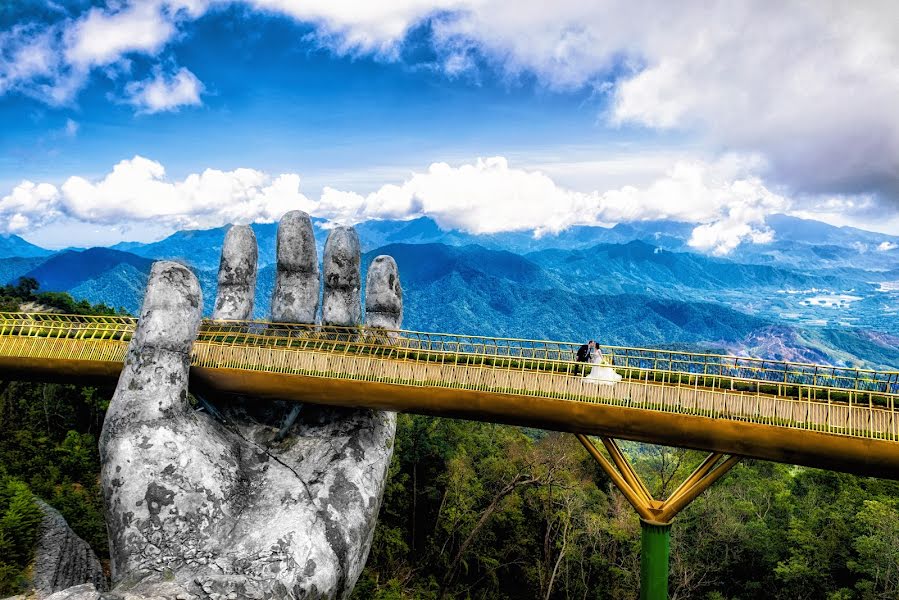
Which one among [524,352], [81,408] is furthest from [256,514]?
[81,408]

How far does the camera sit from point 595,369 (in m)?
11.7

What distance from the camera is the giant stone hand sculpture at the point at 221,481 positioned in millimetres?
9641

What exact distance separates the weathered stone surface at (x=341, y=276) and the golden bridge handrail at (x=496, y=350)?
0.67m

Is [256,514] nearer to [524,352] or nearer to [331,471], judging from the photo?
[331,471]

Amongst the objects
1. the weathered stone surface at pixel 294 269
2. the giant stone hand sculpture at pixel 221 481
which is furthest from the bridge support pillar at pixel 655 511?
the weathered stone surface at pixel 294 269

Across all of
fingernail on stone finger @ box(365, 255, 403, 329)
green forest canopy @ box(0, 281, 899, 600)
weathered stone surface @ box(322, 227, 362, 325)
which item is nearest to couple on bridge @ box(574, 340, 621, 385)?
fingernail on stone finger @ box(365, 255, 403, 329)

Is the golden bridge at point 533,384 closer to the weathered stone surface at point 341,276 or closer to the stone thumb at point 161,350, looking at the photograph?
the weathered stone surface at point 341,276

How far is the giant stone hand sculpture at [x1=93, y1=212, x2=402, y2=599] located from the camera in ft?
31.6

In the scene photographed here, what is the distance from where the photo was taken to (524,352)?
515 inches

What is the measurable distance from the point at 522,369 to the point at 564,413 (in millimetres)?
1376

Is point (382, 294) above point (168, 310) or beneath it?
above

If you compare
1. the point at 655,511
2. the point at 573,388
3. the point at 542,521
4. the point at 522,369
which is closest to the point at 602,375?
the point at 573,388

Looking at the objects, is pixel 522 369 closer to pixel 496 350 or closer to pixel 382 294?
pixel 496 350

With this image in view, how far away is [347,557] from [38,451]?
18746 mm
